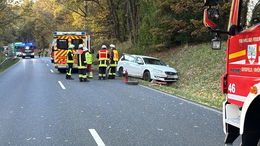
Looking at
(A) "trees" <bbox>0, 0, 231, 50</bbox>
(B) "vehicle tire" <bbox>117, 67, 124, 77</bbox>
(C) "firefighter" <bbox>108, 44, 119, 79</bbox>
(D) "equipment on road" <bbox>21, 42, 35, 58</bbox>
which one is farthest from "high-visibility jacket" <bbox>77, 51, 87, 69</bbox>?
(D) "equipment on road" <bbox>21, 42, 35, 58</bbox>

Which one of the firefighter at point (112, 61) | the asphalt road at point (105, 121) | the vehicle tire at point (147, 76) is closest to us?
the asphalt road at point (105, 121)

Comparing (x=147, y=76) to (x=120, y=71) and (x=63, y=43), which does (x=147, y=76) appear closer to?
(x=120, y=71)

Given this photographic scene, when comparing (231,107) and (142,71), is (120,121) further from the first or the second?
(142,71)

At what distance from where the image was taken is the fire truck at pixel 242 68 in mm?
3719

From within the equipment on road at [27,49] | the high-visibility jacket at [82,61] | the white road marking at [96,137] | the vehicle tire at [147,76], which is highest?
the equipment on road at [27,49]

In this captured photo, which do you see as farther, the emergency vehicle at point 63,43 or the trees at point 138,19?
the trees at point 138,19

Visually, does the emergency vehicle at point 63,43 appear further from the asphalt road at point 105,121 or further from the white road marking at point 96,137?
the white road marking at point 96,137

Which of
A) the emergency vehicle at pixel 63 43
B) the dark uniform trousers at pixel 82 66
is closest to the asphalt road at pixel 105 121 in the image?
the dark uniform trousers at pixel 82 66

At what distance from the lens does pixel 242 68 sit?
160 inches

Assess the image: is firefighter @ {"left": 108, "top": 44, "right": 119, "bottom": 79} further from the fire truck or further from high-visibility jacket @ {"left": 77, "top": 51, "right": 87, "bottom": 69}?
the fire truck

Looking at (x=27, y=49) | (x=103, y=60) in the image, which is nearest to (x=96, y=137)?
(x=103, y=60)

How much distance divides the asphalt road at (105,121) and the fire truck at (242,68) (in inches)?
56.8

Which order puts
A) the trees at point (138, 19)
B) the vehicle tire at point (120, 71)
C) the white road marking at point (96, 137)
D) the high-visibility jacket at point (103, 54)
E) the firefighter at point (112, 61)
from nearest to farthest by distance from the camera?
the white road marking at point (96, 137) → the high-visibility jacket at point (103, 54) → the firefighter at point (112, 61) → the vehicle tire at point (120, 71) → the trees at point (138, 19)

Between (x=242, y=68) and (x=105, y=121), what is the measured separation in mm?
3931
